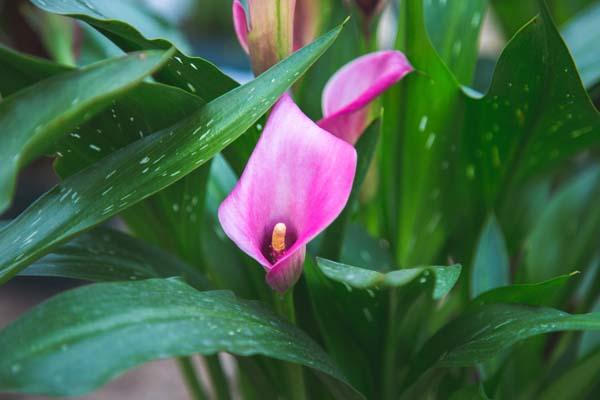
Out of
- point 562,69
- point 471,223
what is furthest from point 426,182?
point 562,69

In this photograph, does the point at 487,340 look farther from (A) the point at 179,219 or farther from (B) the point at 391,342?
(A) the point at 179,219

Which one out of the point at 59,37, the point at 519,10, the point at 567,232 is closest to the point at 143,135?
A: the point at 59,37

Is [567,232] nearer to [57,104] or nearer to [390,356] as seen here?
[390,356]

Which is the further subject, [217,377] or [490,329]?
[217,377]

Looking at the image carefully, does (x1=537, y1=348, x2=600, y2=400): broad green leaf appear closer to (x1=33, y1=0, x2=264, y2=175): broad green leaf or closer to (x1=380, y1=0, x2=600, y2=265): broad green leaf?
(x1=380, y1=0, x2=600, y2=265): broad green leaf

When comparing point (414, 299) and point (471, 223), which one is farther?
point (471, 223)

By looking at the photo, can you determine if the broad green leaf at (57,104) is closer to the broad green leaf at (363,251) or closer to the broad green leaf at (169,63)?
the broad green leaf at (169,63)
